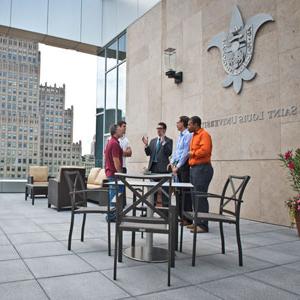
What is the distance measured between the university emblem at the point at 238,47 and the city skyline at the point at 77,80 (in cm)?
710

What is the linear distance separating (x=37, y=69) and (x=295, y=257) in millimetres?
10939

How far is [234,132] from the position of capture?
5.94 metres

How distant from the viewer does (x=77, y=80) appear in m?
12.6

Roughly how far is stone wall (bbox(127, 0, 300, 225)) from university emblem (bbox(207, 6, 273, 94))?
0.10 metres

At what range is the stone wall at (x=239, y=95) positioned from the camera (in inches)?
200

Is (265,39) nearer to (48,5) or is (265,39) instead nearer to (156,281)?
(156,281)

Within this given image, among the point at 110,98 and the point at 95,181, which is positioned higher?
the point at 110,98

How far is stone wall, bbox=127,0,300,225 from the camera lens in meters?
5.08

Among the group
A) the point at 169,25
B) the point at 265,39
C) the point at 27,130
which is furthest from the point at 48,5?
the point at 265,39

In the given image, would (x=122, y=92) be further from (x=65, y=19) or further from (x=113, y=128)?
(x=113, y=128)

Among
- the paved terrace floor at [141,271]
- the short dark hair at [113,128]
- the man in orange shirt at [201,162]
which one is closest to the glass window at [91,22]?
the short dark hair at [113,128]

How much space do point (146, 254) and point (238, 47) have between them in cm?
426

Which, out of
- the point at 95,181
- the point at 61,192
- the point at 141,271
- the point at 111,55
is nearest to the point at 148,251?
the point at 141,271

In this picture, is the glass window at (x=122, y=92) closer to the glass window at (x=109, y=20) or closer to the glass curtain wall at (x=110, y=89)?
the glass curtain wall at (x=110, y=89)
